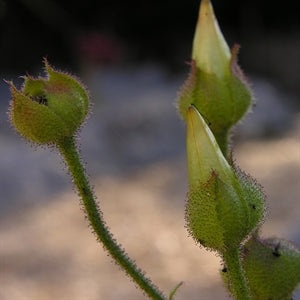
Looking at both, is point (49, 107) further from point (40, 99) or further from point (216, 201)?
point (216, 201)

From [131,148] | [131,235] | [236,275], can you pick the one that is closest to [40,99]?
[236,275]

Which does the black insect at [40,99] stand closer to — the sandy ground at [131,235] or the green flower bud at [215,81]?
the green flower bud at [215,81]

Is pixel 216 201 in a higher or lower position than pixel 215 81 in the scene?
lower

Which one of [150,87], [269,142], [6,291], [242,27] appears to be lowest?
[6,291]

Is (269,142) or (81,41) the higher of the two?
(81,41)

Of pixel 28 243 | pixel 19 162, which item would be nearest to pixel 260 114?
pixel 19 162

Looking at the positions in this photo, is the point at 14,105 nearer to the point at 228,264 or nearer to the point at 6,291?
the point at 228,264

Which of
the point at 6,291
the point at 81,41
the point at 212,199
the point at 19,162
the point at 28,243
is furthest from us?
the point at 81,41
